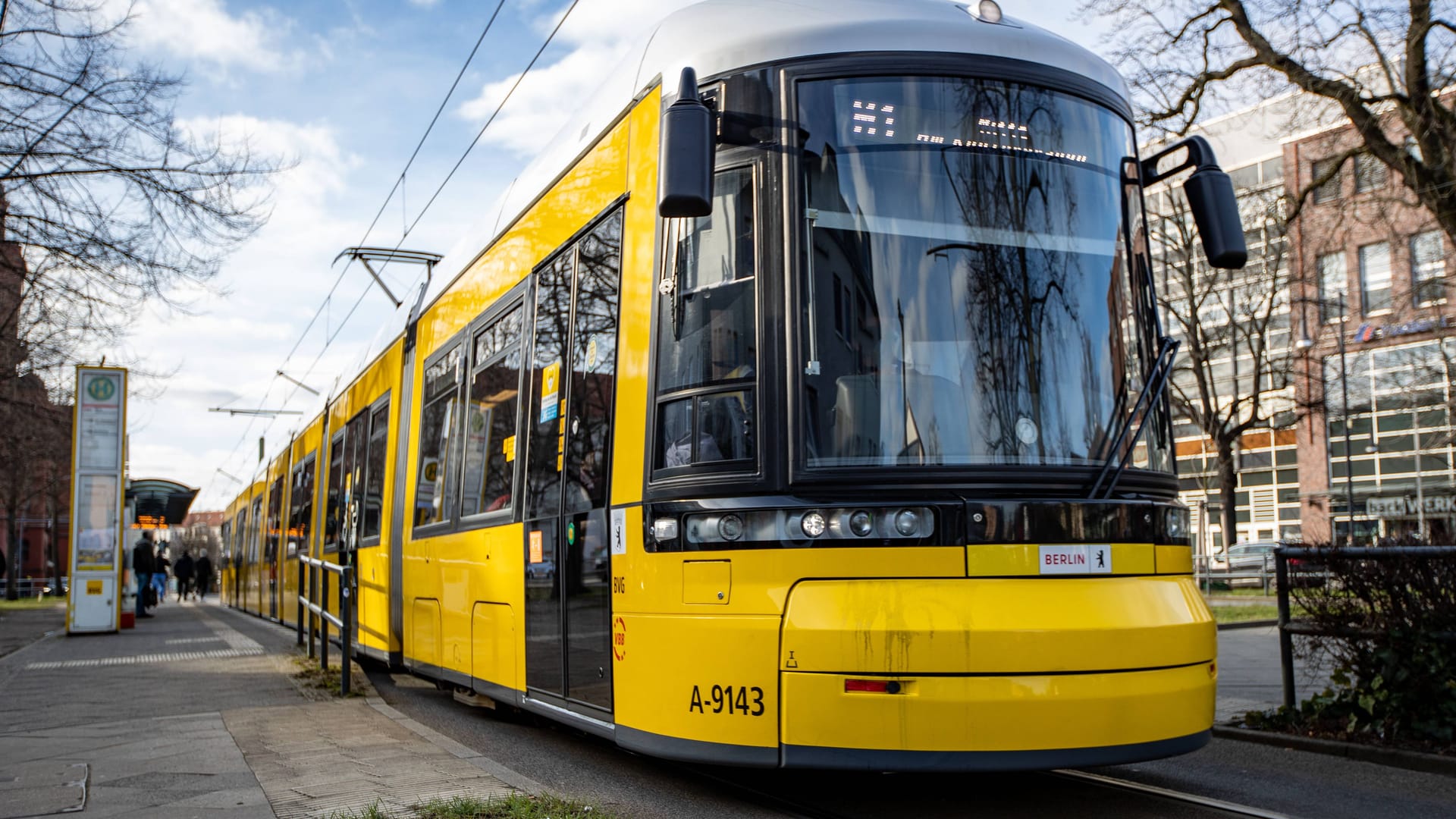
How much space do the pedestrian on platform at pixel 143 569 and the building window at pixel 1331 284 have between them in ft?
89.4

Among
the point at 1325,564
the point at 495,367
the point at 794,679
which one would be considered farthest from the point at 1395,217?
the point at 794,679

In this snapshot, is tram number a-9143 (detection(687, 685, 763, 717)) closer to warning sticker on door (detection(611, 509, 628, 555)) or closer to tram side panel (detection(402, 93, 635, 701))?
warning sticker on door (detection(611, 509, 628, 555))

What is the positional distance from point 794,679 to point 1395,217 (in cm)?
1665

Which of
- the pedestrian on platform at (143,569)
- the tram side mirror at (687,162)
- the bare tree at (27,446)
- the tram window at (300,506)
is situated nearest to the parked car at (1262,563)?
the tram side mirror at (687,162)

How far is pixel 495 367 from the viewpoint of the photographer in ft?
26.1

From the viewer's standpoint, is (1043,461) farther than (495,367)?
No

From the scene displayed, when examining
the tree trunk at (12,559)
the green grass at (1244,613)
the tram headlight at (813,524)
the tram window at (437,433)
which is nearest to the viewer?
the tram headlight at (813,524)

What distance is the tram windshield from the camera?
5109 mm

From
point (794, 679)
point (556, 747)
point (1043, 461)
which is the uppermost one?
point (1043, 461)

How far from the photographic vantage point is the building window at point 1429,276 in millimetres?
20234

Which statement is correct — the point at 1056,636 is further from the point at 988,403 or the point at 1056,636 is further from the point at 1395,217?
the point at 1395,217

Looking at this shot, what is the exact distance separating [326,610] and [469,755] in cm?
541

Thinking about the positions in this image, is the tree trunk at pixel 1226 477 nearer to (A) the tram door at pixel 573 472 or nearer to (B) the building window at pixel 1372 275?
(B) the building window at pixel 1372 275

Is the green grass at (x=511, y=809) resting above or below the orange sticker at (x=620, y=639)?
below
